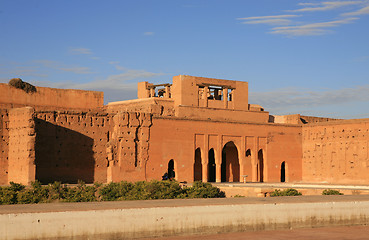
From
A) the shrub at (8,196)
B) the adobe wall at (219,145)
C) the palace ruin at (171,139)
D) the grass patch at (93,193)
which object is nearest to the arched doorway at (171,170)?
the palace ruin at (171,139)

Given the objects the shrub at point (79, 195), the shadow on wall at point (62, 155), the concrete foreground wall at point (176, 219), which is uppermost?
the shadow on wall at point (62, 155)

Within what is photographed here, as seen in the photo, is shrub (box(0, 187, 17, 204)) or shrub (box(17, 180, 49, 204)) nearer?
shrub (box(0, 187, 17, 204))

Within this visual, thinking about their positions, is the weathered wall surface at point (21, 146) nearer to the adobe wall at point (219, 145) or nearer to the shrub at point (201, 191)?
the adobe wall at point (219, 145)

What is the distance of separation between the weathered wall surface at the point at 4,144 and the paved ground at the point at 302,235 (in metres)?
21.4

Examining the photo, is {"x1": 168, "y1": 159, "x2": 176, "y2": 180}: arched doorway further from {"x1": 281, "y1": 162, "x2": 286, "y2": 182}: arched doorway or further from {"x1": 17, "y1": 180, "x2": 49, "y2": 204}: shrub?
{"x1": 17, "y1": 180, "x2": 49, "y2": 204}: shrub

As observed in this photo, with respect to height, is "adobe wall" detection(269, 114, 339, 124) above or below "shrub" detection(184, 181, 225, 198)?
above

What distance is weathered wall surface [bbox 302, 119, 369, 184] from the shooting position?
3631 cm

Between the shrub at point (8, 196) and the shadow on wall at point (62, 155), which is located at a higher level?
the shadow on wall at point (62, 155)

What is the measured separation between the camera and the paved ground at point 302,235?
36.7ft

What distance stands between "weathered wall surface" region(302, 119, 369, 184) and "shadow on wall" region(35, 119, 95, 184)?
15.1 m

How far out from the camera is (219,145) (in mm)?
37938

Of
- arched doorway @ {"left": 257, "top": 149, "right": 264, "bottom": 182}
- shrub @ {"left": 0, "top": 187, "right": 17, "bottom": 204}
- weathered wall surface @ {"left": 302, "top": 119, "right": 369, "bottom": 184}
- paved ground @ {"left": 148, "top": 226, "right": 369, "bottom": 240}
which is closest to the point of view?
paved ground @ {"left": 148, "top": 226, "right": 369, "bottom": 240}

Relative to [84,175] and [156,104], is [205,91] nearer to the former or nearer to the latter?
[156,104]

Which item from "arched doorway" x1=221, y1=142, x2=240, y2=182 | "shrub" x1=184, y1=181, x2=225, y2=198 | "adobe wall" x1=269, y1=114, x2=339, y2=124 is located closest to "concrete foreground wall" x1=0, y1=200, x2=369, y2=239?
"shrub" x1=184, y1=181, x2=225, y2=198
